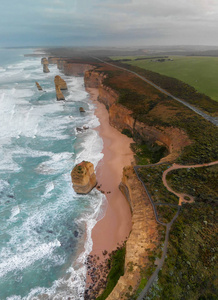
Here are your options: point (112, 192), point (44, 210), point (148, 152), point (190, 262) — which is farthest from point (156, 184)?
point (44, 210)

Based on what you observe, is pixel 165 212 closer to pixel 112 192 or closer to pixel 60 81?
pixel 112 192

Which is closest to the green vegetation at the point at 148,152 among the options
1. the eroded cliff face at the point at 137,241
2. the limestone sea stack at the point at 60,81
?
the eroded cliff face at the point at 137,241

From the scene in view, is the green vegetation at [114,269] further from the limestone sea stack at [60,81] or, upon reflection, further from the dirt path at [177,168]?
the limestone sea stack at [60,81]

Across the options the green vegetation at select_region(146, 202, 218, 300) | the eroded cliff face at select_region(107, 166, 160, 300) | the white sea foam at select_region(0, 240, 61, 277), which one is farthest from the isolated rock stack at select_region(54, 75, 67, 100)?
the green vegetation at select_region(146, 202, 218, 300)

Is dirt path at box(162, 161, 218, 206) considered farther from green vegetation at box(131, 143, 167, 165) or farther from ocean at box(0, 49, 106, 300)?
ocean at box(0, 49, 106, 300)

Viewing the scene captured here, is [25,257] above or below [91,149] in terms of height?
below
